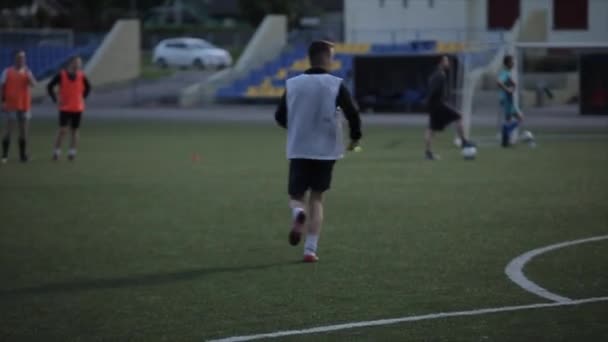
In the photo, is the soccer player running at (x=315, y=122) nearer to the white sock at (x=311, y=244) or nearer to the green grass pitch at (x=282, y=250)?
the white sock at (x=311, y=244)

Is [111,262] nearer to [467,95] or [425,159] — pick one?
[425,159]

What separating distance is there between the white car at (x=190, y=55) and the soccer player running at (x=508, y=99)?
119 ft

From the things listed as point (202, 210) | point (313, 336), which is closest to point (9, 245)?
point (202, 210)

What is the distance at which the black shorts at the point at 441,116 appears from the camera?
878 inches

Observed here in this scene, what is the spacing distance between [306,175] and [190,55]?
51384 millimetres

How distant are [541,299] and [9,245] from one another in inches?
217

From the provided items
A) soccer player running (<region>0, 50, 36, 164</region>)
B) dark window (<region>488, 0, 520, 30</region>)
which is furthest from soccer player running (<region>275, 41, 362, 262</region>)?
dark window (<region>488, 0, 520, 30</region>)

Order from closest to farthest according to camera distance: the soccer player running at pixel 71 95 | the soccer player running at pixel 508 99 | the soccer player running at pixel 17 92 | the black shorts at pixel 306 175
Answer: the black shorts at pixel 306 175, the soccer player running at pixel 17 92, the soccer player running at pixel 71 95, the soccer player running at pixel 508 99

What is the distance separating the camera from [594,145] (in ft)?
84.1

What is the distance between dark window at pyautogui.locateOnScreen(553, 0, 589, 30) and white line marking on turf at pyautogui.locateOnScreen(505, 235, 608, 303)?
39193 mm

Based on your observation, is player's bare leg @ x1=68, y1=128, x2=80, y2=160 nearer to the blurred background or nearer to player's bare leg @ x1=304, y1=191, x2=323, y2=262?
player's bare leg @ x1=304, y1=191, x2=323, y2=262

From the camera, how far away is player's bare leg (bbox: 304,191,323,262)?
1070cm

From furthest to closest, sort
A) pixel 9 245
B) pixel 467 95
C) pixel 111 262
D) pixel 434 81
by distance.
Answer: pixel 467 95 < pixel 434 81 < pixel 9 245 < pixel 111 262

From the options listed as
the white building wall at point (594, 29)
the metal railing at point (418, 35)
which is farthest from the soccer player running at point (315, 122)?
the white building wall at point (594, 29)
